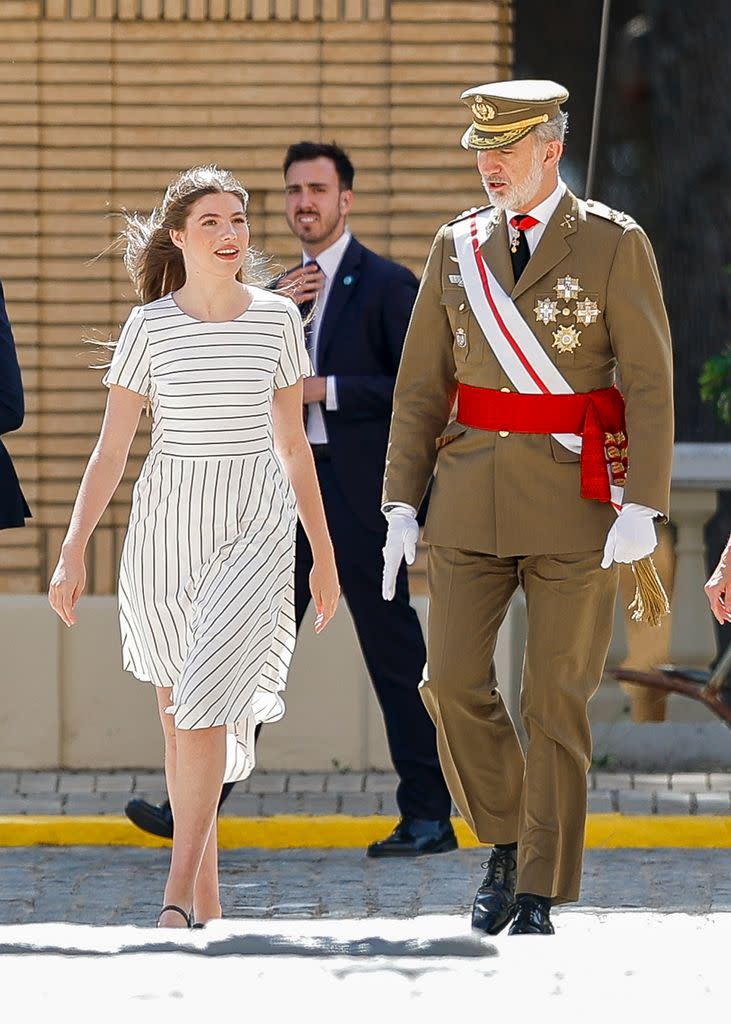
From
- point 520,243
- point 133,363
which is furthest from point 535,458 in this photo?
point 133,363

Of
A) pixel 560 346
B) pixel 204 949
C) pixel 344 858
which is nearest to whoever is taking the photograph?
pixel 204 949

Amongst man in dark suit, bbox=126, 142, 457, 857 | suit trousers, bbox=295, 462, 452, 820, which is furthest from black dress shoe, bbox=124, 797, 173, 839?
suit trousers, bbox=295, 462, 452, 820

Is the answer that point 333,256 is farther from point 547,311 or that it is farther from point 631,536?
point 631,536

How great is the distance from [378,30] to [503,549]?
3.39 metres

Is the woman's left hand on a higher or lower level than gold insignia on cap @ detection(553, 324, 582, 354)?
lower

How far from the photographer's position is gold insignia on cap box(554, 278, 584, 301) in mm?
5812

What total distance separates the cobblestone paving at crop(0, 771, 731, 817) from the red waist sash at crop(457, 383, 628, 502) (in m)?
2.38

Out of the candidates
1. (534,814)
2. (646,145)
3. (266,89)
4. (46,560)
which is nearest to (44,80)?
(266,89)

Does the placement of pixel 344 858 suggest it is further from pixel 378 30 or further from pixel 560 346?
pixel 378 30

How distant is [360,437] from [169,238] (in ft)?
4.74

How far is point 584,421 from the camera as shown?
584 centimetres

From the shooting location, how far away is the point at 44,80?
8797 mm

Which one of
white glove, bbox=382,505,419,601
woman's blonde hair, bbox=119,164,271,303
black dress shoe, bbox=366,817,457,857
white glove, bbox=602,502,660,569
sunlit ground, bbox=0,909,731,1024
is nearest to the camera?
sunlit ground, bbox=0,909,731,1024

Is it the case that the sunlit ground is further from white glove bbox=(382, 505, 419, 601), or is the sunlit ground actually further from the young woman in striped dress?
→ white glove bbox=(382, 505, 419, 601)
